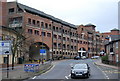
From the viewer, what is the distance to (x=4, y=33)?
35750 millimetres

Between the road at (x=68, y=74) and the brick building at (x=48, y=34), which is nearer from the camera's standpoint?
the road at (x=68, y=74)

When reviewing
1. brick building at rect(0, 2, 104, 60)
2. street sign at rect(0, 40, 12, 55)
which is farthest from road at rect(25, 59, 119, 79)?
brick building at rect(0, 2, 104, 60)

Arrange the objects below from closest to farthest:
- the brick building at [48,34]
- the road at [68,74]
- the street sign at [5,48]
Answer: the street sign at [5,48], the road at [68,74], the brick building at [48,34]

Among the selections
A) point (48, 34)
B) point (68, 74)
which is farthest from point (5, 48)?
point (48, 34)

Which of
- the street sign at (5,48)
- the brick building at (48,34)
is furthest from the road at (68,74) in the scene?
the brick building at (48,34)

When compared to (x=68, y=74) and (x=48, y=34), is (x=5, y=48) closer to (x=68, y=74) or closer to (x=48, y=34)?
(x=68, y=74)

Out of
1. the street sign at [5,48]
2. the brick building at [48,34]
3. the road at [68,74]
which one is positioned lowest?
the road at [68,74]

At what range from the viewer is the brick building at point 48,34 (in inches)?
2245

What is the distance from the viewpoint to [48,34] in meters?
68.2

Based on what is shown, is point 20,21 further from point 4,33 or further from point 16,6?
point 4,33

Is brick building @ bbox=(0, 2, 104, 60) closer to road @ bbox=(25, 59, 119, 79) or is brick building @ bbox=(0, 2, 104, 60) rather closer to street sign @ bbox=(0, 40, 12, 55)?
road @ bbox=(25, 59, 119, 79)

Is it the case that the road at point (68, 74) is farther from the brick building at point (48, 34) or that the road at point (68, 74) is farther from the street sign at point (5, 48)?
the brick building at point (48, 34)

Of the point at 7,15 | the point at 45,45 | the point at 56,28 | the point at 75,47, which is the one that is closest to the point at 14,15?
the point at 7,15

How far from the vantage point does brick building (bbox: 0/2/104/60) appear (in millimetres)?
57031
